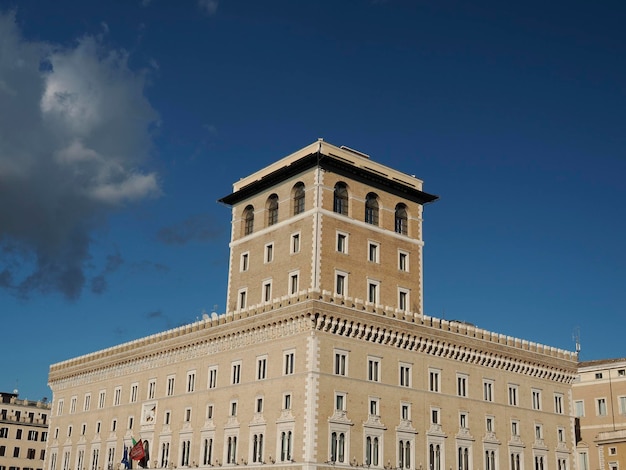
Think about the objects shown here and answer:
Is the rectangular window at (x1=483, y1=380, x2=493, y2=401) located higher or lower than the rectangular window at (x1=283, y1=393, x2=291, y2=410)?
higher

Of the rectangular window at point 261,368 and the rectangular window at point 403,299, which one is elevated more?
the rectangular window at point 403,299

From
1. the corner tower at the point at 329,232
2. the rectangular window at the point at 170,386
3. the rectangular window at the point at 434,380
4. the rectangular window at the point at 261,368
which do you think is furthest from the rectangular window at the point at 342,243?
the rectangular window at the point at 170,386

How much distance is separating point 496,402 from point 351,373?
18.1m

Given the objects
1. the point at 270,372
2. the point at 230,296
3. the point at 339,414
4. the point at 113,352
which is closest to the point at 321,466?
the point at 339,414

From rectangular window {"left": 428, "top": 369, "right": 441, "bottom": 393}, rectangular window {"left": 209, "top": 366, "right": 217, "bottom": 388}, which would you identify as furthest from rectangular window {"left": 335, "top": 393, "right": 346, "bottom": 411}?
rectangular window {"left": 209, "top": 366, "right": 217, "bottom": 388}

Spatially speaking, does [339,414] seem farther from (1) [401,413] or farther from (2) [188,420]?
(2) [188,420]

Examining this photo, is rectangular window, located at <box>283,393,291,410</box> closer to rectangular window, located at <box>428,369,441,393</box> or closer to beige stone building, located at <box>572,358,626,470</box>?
rectangular window, located at <box>428,369,441,393</box>

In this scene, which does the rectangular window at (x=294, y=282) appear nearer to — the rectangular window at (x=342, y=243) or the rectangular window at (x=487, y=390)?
the rectangular window at (x=342, y=243)

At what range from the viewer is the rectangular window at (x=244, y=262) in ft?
264

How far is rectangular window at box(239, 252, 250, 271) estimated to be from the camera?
8058 centimetres

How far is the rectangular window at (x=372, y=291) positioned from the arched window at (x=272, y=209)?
11.5 meters

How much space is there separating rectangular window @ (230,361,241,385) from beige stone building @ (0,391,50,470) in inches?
2963

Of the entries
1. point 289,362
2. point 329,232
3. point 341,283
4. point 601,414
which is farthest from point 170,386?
point 601,414

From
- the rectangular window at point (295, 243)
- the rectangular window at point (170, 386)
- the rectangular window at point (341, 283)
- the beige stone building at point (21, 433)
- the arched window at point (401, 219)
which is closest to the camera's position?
the rectangular window at point (341, 283)
